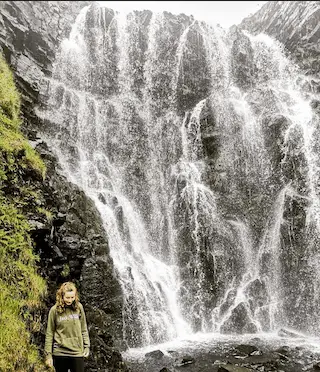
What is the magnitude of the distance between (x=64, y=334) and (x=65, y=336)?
0.10ft

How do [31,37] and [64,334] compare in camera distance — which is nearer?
[64,334]

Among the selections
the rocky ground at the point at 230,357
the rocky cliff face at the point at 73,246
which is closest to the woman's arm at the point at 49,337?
the rocky cliff face at the point at 73,246

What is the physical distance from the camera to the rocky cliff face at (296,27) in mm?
24469

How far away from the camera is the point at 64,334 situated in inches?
208

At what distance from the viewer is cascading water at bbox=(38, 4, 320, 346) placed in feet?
49.3

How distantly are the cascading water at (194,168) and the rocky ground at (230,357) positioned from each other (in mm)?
1225

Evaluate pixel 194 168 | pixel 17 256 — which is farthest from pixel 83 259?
pixel 194 168

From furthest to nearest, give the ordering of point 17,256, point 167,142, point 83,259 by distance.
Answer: point 167,142 → point 83,259 → point 17,256

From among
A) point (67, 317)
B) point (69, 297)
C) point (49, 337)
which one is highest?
point (69, 297)

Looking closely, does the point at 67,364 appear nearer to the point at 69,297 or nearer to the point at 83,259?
the point at 69,297

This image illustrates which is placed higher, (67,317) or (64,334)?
(67,317)

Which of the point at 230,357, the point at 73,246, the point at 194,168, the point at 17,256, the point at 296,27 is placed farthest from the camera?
the point at 296,27

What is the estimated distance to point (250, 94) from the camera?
22.8 meters

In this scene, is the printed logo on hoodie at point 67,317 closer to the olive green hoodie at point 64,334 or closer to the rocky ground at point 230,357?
the olive green hoodie at point 64,334
